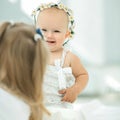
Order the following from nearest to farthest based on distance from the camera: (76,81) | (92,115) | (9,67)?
1. (9,67)
2. (92,115)
3. (76,81)

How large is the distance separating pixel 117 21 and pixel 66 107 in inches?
50.6

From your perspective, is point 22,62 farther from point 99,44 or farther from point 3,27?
point 99,44

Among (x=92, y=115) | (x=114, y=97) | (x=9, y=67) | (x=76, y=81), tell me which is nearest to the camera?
(x=9, y=67)

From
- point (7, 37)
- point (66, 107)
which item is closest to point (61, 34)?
point (66, 107)

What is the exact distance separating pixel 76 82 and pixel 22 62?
15.2 inches

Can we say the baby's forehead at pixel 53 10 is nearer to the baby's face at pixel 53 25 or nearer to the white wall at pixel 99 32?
the baby's face at pixel 53 25

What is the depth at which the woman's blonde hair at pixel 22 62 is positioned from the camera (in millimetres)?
842

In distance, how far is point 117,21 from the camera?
2342 millimetres

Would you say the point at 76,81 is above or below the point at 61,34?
below

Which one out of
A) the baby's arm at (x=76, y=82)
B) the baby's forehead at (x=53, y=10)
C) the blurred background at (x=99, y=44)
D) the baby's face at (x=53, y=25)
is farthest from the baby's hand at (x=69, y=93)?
the blurred background at (x=99, y=44)

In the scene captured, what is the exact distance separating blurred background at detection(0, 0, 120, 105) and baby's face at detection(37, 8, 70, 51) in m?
1.07

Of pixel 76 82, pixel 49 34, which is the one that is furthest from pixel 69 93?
pixel 49 34

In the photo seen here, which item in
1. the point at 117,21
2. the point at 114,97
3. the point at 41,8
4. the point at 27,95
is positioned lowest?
the point at 114,97

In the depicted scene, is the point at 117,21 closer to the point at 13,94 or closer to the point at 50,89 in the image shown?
the point at 50,89
